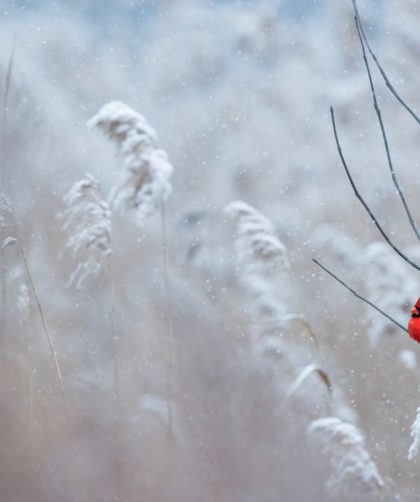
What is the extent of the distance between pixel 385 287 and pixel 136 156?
59cm

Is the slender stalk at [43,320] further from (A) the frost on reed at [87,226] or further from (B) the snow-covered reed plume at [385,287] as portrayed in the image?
(B) the snow-covered reed plume at [385,287]

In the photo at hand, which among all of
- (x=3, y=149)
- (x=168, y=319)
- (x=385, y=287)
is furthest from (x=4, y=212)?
(x=385, y=287)

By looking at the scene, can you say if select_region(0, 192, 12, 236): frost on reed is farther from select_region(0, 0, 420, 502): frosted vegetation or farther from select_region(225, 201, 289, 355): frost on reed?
select_region(225, 201, 289, 355): frost on reed

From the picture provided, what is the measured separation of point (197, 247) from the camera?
1616 mm

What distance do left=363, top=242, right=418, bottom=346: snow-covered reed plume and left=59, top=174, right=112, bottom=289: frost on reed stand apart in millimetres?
559

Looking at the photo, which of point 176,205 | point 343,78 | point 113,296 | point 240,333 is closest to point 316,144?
point 343,78

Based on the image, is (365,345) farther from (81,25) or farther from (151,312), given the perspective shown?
(81,25)

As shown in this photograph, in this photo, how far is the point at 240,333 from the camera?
1607 mm

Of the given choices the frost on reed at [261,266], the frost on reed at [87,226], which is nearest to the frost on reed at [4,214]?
the frost on reed at [87,226]

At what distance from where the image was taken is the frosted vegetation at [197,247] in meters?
1.58

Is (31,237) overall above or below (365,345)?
above

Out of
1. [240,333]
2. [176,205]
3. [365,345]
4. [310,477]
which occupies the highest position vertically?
[176,205]

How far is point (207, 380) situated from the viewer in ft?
5.25

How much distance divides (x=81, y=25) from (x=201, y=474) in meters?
1.01
